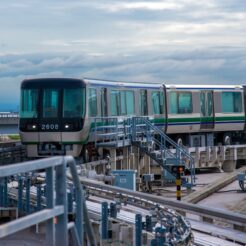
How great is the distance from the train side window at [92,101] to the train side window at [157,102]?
605 cm

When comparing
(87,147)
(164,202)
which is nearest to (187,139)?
(87,147)

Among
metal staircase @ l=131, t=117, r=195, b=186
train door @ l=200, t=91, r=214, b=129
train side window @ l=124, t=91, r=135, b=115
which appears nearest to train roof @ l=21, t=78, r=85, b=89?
metal staircase @ l=131, t=117, r=195, b=186

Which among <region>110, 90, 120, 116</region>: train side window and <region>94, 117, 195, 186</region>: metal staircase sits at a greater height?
<region>110, 90, 120, 116</region>: train side window

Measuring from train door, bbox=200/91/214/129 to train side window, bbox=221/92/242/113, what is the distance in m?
0.79

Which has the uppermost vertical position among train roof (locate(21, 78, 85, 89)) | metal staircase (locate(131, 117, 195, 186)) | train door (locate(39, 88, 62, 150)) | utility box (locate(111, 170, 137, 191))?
train roof (locate(21, 78, 85, 89))

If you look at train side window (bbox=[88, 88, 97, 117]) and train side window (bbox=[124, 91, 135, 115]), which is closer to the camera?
train side window (bbox=[88, 88, 97, 117])

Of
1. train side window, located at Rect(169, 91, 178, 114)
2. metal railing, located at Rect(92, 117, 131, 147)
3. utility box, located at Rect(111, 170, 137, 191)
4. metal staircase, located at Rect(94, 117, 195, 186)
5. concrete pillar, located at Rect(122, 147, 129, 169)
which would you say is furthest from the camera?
train side window, located at Rect(169, 91, 178, 114)

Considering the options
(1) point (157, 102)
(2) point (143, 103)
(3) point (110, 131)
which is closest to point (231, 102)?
(1) point (157, 102)

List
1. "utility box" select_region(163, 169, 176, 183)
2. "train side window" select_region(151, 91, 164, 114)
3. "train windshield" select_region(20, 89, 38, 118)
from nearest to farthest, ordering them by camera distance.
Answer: "train windshield" select_region(20, 89, 38, 118), "utility box" select_region(163, 169, 176, 183), "train side window" select_region(151, 91, 164, 114)

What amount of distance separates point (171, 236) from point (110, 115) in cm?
1749

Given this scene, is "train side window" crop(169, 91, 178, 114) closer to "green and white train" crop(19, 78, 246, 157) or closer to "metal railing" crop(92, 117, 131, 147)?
"green and white train" crop(19, 78, 246, 157)

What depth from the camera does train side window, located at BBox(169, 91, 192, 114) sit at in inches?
1281

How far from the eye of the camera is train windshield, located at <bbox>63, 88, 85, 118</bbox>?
24484mm

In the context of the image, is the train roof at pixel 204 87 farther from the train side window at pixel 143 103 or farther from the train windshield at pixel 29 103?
the train windshield at pixel 29 103
